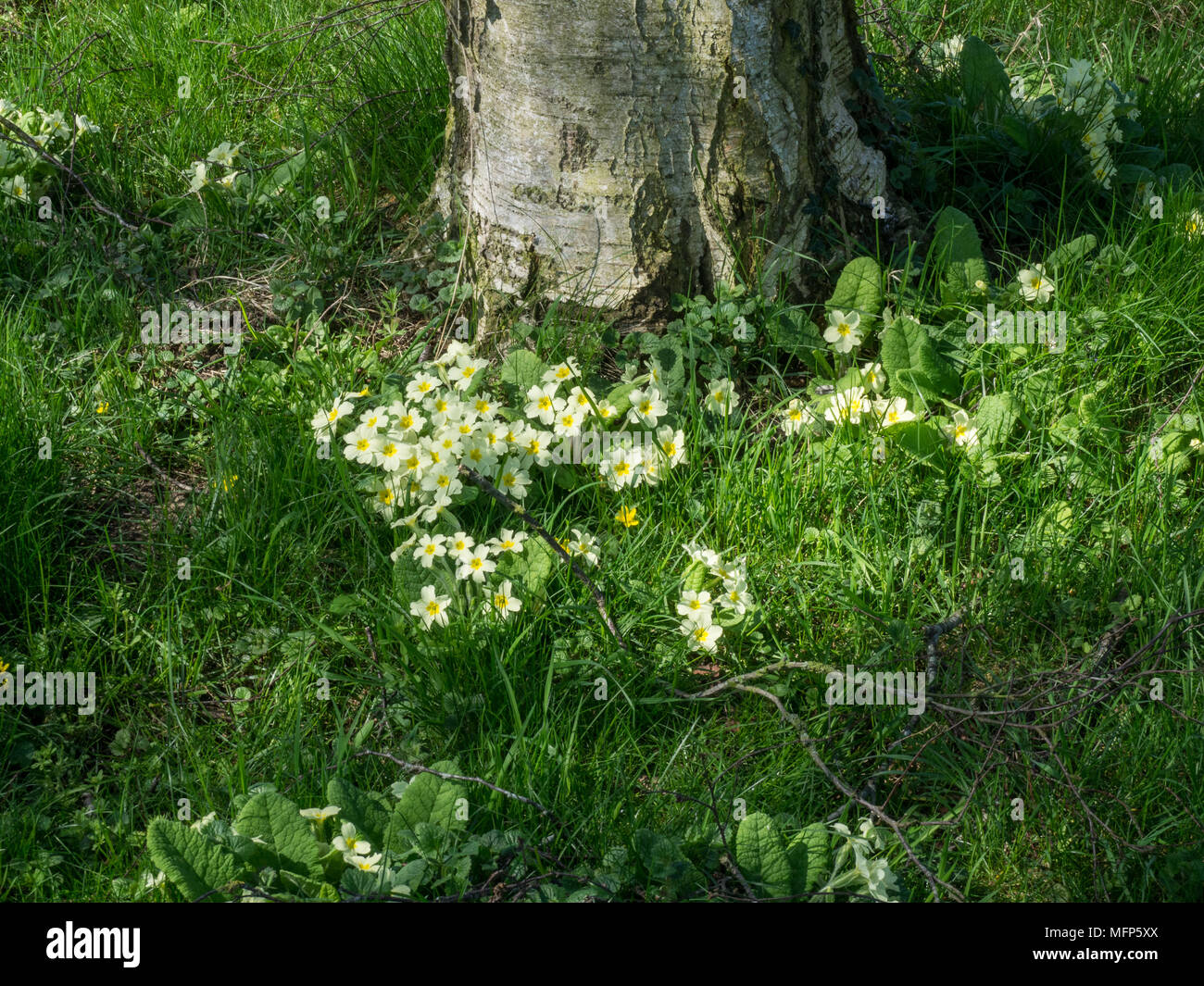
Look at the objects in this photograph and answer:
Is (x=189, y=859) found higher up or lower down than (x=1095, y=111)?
lower down

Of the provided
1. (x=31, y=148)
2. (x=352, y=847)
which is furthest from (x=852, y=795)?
(x=31, y=148)

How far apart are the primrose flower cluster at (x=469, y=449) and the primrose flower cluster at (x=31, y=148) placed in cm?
178

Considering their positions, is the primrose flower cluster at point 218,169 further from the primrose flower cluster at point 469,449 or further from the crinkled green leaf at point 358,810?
the crinkled green leaf at point 358,810

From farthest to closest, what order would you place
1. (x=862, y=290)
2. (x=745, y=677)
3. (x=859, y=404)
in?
(x=862, y=290)
(x=859, y=404)
(x=745, y=677)

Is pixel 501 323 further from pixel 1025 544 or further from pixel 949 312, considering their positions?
pixel 1025 544

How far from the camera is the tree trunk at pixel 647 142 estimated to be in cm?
312

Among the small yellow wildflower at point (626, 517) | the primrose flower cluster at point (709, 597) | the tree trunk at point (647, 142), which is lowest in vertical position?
the primrose flower cluster at point (709, 597)

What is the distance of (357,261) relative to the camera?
3.88 m

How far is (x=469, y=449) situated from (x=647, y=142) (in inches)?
42.4

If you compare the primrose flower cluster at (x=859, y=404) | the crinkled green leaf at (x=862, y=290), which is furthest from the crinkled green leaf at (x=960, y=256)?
the crinkled green leaf at (x=862, y=290)

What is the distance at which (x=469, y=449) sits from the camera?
288 centimetres

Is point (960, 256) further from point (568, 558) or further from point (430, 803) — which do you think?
point (430, 803)
